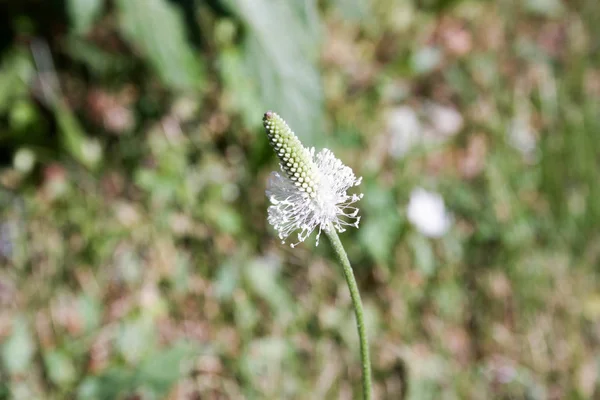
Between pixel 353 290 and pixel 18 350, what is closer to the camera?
pixel 353 290

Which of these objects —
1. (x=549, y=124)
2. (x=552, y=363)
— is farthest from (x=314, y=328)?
(x=549, y=124)

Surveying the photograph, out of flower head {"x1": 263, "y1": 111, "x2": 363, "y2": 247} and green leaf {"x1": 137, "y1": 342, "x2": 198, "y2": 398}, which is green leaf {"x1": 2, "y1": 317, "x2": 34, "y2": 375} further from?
flower head {"x1": 263, "y1": 111, "x2": 363, "y2": 247}

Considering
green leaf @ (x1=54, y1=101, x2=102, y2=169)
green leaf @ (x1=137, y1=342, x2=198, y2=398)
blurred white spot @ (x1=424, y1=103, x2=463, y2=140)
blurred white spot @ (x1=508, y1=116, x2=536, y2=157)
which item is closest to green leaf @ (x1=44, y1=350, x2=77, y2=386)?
green leaf @ (x1=137, y1=342, x2=198, y2=398)

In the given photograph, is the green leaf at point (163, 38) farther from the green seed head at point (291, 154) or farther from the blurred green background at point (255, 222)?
the green seed head at point (291, 154)

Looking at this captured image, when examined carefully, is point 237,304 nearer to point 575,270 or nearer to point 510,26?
point 575,270

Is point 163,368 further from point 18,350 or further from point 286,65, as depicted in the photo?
point 286,65

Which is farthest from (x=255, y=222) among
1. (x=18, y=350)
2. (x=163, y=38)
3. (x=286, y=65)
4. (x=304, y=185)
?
(x=304, y=185)

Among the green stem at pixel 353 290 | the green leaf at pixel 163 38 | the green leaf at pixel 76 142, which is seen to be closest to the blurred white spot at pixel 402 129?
the green leaf at pixel 163 38
